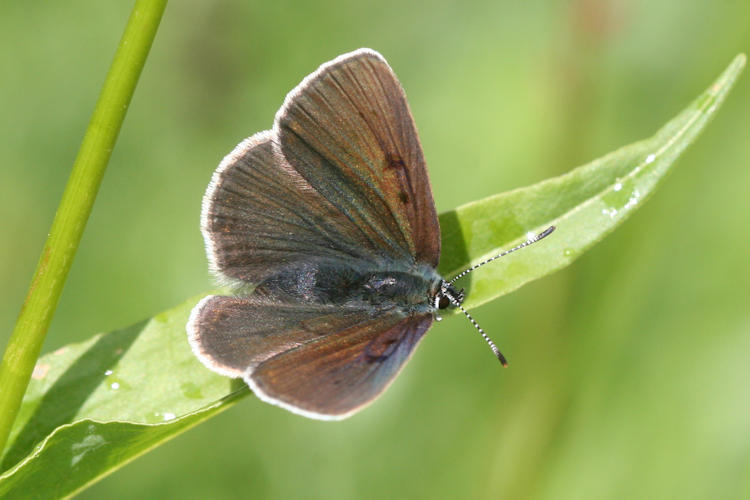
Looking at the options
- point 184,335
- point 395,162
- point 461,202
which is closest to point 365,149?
point 395,162

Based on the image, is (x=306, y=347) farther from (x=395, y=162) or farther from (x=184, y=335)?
(x=395, y=162)

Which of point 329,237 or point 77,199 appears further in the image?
point 329,237

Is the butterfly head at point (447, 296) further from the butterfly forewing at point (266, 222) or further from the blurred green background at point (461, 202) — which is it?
the blurred green background at point (461, 202)

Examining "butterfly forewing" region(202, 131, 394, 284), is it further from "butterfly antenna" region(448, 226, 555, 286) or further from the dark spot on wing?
"butterfly antenna" region(448, 226, 555, 286)

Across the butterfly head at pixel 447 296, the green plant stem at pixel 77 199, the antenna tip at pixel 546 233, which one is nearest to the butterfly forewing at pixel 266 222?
the butterfly head at pixel 447 296

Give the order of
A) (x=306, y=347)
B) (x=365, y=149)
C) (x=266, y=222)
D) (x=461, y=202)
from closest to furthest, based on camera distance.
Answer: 1. (x=306, y=347)
2. (x=365, y=149)
3. (x=266, y=222)
4. (x=461, y=202)

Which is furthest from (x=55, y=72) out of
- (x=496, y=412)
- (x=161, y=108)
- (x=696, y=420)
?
(x=696, y=420)

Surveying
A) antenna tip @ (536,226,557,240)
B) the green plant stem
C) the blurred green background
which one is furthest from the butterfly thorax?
the blurred green background
